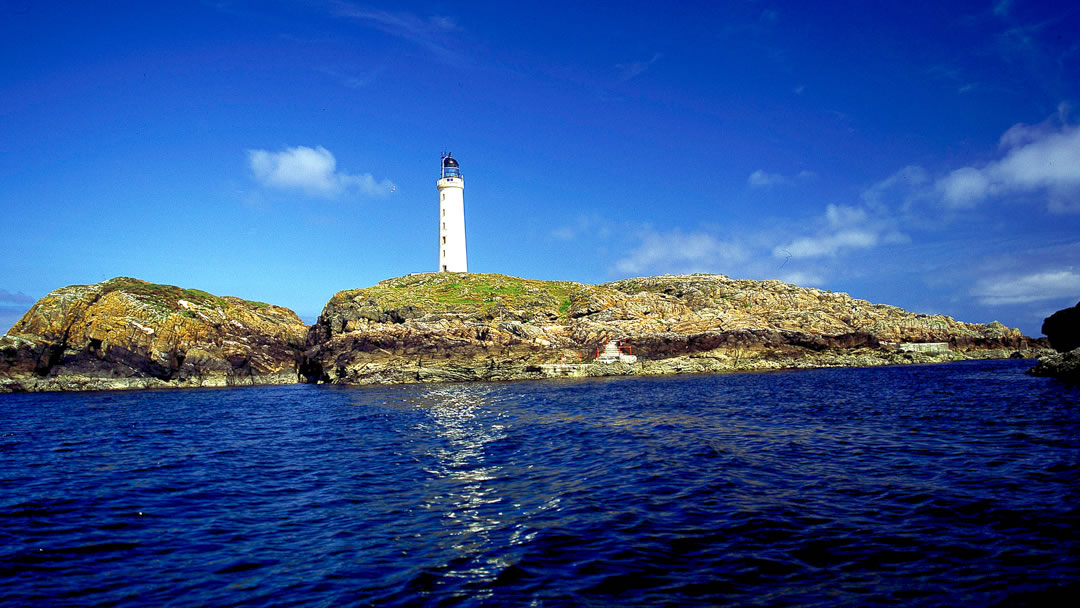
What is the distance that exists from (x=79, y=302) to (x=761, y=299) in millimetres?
94263

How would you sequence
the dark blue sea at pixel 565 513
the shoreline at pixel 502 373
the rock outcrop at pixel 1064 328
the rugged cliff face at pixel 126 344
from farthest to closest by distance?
the rugged cliff face at pixel 126 344 < the shoreline at pixel 502 373 < the rock outcrop at pixel 1064 328 < the dark blue sea at pixel 565 513

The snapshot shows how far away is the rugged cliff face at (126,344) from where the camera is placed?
7281 cm

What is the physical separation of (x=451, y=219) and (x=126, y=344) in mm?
49699

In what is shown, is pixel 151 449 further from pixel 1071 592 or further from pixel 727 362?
pixel 727 362

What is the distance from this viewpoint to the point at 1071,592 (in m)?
8.43

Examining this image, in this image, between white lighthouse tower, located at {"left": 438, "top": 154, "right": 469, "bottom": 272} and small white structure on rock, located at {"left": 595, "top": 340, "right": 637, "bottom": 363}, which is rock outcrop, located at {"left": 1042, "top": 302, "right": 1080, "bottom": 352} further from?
white lighthouse tower, located at {"left": 438, "top": 154, "right": 469, "bottom": 272}

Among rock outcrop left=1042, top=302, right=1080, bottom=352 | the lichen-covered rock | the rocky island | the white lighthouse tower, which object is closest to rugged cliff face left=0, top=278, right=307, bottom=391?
the rocky island

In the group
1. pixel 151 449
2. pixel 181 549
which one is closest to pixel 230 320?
pixel 151 449

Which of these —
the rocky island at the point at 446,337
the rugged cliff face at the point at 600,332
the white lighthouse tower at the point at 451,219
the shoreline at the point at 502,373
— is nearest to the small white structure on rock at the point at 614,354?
the rocky island at the point at 446,337

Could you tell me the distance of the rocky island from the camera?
2869 inches

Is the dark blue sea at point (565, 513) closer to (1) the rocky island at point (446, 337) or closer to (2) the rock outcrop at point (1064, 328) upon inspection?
(2) the rock outcrop at point (1064, 328)

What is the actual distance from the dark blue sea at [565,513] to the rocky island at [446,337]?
4386 cm

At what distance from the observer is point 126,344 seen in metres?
74.3

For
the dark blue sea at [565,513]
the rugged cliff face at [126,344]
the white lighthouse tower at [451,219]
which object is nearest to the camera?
the dark blue sea at [565,513]
